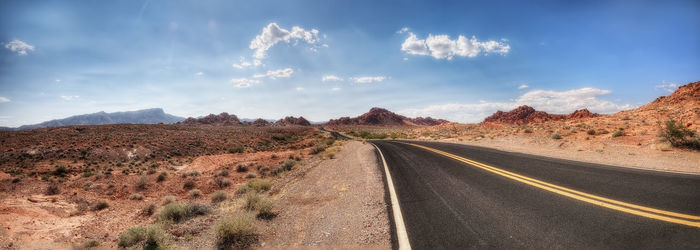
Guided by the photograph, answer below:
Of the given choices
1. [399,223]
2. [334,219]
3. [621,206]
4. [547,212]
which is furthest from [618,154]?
[334,219]

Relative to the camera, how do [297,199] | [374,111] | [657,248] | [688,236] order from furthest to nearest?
[374,111] < [297,199] < [688,236] < [657,248]

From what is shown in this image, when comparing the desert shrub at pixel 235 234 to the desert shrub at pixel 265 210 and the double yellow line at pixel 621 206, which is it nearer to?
the desert shrub at pixel 265 210

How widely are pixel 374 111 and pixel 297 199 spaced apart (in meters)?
169

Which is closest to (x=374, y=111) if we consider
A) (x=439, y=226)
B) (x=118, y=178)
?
(x=118, y=178)

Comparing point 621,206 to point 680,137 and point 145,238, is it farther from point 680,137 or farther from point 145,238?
point 680,137

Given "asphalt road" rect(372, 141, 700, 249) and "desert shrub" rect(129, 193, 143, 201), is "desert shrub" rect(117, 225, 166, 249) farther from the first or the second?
"desert shrub" rect(129, 193, 143, 201)

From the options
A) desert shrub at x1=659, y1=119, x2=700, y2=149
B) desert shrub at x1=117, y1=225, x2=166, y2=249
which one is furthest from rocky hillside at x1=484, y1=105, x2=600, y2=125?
desert shrub at x1=117, y1=225, x2=166, y2=249

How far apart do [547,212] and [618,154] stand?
12.3 meters

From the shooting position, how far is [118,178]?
1767 cm

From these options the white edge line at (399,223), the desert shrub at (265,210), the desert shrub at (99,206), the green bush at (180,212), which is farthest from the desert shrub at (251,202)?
the desert shrub at (99,206)

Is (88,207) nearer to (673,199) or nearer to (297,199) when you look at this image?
(297,199)

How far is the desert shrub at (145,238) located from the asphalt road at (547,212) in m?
5.15

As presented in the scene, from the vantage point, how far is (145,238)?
562cm

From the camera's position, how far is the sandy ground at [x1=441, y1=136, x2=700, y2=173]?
27.9 feet
